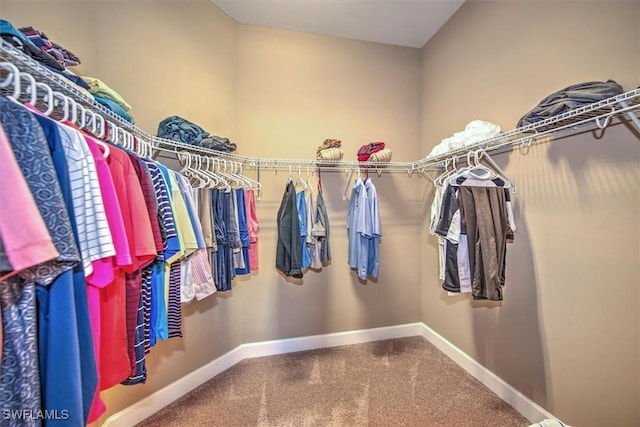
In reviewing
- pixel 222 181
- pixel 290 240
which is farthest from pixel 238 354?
pixel 222 181

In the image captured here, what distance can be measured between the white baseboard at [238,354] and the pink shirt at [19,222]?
5.31ft

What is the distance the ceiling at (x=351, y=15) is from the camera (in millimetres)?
2016

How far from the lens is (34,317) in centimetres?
56

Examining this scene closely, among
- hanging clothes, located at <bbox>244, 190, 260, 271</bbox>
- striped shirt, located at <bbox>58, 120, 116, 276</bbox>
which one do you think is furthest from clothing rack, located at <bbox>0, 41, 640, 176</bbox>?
hanging clothes, located at <bbox>244, 190, 260, 271</bbox>

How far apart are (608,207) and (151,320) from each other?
225cm

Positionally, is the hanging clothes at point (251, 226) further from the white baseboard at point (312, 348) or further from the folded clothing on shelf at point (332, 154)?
the white baseboard at point (312, 348)

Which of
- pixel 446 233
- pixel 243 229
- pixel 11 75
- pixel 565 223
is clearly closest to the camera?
pixel 11 75

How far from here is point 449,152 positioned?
1778mm

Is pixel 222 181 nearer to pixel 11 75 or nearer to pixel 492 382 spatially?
pixel 11 75

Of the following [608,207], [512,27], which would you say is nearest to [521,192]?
[608,207]

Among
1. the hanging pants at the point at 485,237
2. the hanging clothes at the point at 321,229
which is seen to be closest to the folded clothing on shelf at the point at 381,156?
the hanging clothes at the point at 321,229

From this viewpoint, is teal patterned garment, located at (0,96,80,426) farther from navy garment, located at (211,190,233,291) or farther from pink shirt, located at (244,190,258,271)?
pink shirt, located at (244,190,258,271)

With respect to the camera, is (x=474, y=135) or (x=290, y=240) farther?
(x=290, y=240)

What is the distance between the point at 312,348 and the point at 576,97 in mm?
2587
